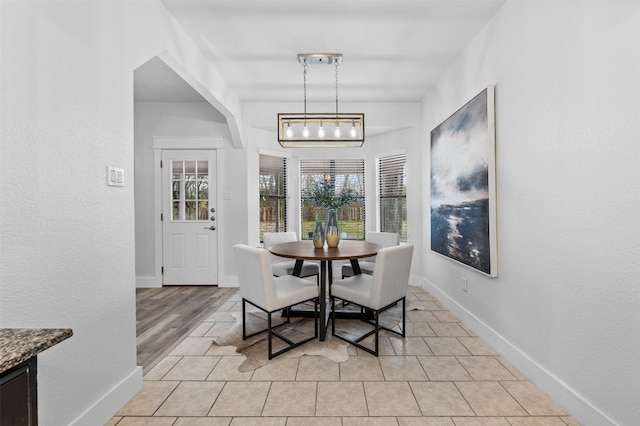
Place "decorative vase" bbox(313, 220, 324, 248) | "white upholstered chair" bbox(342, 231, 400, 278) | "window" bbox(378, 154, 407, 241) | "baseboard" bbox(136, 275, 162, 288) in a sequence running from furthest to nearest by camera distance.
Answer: "window" bbox(378, 154, 407, 241) → "baseboard" bbox(136, 275, 162, 288) → "white upholstered chair" bbox(342, 231, 400, 278) → "decorative vase" bbox(313, 220, 324, 248)

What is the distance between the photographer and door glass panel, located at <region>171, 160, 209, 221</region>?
424 cm

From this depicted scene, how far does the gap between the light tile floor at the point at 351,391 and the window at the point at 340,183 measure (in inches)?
105

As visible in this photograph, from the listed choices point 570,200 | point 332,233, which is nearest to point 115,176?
point 332,233

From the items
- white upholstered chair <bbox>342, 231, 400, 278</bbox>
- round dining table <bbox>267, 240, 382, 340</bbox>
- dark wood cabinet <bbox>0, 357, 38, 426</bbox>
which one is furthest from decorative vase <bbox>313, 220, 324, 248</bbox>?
dark wood cabinet <bbox>0, 357, 38, 426</bbox>

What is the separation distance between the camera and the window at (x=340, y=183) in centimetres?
489

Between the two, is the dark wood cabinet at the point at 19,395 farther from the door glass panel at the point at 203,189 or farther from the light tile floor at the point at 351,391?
the door glass panel at the point at 203,189

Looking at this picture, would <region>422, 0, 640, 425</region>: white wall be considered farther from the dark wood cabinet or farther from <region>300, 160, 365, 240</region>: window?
<region>300, 160, 365, 240</region>: window

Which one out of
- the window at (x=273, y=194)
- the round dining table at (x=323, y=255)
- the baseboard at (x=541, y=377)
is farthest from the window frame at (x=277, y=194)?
the baseboard at (x=541, y=377)

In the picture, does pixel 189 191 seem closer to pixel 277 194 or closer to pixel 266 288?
pixel 277 194

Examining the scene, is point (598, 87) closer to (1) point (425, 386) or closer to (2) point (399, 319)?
(1) point (425, 386)

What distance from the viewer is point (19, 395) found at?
0.68m

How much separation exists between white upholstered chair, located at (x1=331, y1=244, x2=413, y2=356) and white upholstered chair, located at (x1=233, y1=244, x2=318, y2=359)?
296 mm

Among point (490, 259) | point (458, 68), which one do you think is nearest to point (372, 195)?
point (458, 68)

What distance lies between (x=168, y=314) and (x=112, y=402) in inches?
61.9
